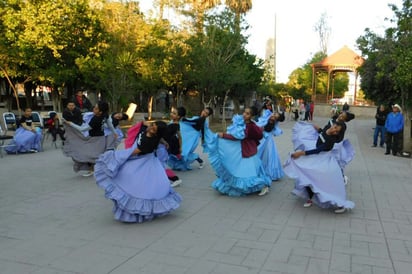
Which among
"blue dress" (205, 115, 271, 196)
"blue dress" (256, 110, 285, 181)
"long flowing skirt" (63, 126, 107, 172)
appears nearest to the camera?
"blue dress" (205, 115, 271, 196)

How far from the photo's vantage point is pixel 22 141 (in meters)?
12.7

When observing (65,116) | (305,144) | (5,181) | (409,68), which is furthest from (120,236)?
(409,68)

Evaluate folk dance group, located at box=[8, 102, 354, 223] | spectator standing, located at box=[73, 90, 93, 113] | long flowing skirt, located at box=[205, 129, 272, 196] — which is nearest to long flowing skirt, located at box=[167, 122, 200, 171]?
folk dance group, located at box=[8, 102, 354, 223]

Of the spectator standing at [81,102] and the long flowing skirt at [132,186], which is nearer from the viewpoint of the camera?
the long flowing skirt at [132,186]

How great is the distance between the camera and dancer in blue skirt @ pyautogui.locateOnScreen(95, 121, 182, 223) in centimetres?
541

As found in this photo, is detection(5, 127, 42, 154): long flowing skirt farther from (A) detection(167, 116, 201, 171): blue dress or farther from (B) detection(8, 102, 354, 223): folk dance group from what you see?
(A) detection(167, 116, 201, 171): blue dress

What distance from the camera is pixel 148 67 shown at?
24.2 m

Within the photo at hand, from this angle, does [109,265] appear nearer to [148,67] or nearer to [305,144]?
[305,144]

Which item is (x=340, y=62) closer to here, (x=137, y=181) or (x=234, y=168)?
(x=234, y=168)

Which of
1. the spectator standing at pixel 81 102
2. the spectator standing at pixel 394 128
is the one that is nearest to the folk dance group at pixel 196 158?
the spectator standing at pixel 81 102

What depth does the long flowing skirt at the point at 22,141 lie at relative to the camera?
12.6 metres

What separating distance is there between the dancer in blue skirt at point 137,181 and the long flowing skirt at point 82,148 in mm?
3610

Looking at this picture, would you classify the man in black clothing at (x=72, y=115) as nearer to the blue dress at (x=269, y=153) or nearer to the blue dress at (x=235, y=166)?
the blue dress at (x=235, y=166)

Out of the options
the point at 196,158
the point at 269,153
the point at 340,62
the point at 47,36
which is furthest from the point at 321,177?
the point at 340,62
